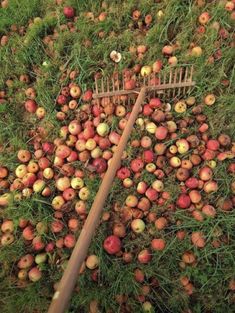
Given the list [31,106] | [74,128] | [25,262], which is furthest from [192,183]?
[31,106]

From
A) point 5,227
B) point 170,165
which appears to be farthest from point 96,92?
point 5,227

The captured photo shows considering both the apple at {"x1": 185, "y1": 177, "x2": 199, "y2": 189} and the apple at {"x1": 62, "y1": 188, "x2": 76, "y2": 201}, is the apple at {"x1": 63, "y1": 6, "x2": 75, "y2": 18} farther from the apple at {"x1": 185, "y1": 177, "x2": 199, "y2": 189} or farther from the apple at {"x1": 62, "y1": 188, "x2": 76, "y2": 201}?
the apple at {"x1": 185, "y1": 177, "x2": 199, "y2": 189}

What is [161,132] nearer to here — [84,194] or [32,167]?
[84,194]

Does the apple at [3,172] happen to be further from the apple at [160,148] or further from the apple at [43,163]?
the apple at [160,148]

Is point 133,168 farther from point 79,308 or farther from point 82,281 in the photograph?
point 79,308

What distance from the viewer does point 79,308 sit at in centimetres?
249

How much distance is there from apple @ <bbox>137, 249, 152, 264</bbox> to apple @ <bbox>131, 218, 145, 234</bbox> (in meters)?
0.17

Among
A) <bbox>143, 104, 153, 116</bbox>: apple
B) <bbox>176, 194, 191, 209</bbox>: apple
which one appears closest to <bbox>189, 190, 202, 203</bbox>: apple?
<bbox>176, 194, 191, 209</bbox>: apple

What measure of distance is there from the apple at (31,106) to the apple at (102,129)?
28.8 inches

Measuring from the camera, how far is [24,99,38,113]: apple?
10.6 ft

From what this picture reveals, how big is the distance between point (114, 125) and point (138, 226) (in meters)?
0.93

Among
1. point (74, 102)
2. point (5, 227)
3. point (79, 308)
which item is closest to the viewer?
point (79, 308)

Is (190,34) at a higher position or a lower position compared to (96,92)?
higher

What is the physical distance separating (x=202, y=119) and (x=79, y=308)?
184cm
